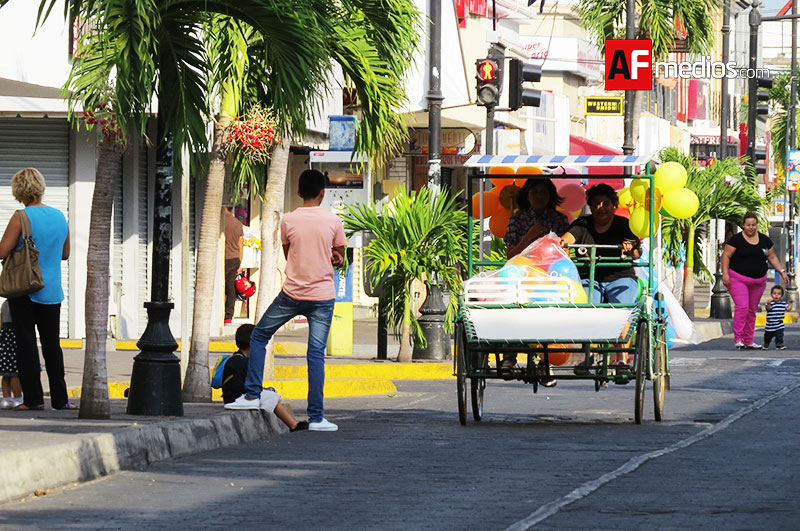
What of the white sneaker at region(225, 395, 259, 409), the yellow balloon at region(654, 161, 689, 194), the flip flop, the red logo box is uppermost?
the red logo box

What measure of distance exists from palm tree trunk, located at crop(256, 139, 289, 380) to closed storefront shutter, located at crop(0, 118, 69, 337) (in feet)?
28.8

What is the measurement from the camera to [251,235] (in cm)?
2945

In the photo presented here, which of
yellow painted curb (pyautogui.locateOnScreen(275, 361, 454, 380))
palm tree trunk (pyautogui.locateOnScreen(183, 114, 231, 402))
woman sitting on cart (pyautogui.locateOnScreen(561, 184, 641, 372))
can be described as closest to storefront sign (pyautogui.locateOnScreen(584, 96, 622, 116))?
yellow painted curb (pyautogui.locateOnScreen(275, 361, 454, 380))

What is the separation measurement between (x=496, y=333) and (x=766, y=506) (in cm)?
475

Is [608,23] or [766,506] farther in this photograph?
[608,23]

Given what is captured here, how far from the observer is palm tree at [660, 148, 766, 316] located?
3641 centimetres

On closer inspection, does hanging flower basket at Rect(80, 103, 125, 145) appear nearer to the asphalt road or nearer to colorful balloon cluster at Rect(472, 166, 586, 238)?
the asphalt road

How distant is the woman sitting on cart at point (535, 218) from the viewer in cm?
1502

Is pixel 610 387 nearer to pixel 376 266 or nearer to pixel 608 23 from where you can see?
pixel 376 266

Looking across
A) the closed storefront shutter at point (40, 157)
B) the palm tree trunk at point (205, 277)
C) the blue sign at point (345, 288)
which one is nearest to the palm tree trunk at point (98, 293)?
the palm tree trunk at point (205, 277)

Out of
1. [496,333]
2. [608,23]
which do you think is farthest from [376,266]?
[608,23]

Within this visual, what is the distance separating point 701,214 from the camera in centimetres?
3734

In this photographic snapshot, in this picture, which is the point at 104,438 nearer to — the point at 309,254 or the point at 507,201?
the point at 309,254

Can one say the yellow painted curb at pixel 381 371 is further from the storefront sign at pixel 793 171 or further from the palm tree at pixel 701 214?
the storefront sign at pixel 793 171
